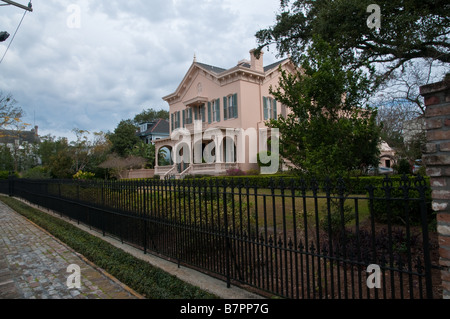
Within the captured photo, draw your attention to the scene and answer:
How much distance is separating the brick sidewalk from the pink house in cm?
1635

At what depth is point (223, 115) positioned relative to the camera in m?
27.1

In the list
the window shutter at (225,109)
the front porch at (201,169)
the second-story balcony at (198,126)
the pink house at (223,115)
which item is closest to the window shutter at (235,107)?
the pink house at (223,115)

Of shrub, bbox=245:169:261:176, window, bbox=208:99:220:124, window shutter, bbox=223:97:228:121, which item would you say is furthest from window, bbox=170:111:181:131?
shrub, bbox=245:169:261:176

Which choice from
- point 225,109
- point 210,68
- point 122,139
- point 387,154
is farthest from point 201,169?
point 387,154

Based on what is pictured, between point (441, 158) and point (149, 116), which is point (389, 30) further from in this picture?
point (149, 116)

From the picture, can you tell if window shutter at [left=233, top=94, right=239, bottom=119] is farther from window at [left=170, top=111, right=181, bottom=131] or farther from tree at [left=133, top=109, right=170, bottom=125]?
tree at [left=133, top=109, right=170, bottom=125]

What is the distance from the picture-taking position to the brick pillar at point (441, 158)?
2668mm

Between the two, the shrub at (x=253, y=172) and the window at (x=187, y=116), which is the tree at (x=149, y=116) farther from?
the shrub at (x=253, y=172)

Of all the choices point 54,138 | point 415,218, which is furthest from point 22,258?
point 54,138

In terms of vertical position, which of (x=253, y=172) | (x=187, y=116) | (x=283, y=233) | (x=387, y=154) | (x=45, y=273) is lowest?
(x=45, y=273)

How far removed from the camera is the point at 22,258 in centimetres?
677

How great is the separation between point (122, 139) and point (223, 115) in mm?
21575

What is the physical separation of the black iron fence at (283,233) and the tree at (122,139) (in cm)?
3357
